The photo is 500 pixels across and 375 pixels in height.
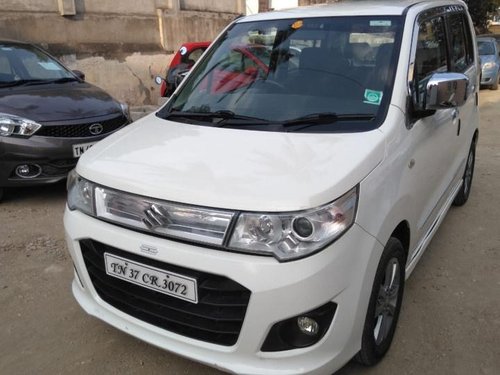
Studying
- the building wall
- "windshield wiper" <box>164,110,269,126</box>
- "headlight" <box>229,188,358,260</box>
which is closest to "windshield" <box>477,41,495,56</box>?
the building wall

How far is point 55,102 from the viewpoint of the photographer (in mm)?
5109

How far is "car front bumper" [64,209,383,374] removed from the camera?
195cm

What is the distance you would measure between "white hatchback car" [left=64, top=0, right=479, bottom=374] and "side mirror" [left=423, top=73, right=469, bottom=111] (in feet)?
0.04

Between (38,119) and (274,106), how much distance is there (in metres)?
2.94

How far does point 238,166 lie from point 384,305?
1.10 m

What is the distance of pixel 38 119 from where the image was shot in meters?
4.80

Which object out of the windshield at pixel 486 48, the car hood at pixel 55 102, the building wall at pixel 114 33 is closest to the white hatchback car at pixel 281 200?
the car hood at pixel 55 102

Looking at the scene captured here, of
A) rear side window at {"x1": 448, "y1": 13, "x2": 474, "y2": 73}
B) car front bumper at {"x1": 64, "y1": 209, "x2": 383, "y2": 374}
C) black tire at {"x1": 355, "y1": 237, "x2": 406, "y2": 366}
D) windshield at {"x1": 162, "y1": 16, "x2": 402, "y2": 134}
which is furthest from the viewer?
rear side window at {"x1": 448, "y1": 13, "x2": 474, "y2": 73}

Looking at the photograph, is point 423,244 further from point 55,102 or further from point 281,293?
point 55,102

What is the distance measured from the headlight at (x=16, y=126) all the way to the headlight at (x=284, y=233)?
11.5 ft

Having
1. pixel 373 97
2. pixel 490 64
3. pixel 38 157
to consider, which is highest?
pixel 373 97

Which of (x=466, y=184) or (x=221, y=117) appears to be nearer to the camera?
(x=221, y=117)

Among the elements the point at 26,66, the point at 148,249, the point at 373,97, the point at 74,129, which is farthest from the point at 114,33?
the point at 148,249

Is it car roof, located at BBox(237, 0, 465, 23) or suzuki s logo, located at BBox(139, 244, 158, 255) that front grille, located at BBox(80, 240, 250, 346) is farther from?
car roof, located at BBox(237, 0, 465, 23)
